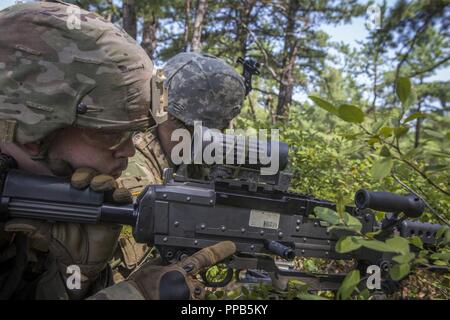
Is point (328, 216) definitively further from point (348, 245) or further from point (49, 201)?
point (49, 201)

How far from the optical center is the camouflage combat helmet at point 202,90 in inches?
148

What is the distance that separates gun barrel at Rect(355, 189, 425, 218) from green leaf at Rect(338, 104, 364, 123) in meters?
0.83

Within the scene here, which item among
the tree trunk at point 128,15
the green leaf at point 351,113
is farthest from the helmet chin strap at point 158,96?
the tree trunk at point 128,15

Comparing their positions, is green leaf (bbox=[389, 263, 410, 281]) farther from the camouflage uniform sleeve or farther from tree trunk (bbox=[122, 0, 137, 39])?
tree trunk (bbox=[122, 0, 137, 39])

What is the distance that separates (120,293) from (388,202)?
124 cm

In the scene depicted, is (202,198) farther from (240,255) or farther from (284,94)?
(284,94)

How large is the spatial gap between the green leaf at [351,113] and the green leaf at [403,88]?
14 cm

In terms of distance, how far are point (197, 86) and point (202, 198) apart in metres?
2.00

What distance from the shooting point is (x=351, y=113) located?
1.13 meters

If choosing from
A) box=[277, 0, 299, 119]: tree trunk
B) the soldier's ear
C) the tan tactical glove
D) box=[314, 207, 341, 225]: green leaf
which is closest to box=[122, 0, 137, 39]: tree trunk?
box=[277, 0, 299, 119]: tree trunk

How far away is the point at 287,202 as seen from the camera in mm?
2203

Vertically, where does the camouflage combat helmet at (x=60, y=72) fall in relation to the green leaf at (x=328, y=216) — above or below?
above

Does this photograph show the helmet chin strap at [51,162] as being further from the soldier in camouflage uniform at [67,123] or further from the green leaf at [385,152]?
the green leaf at [385,152]
